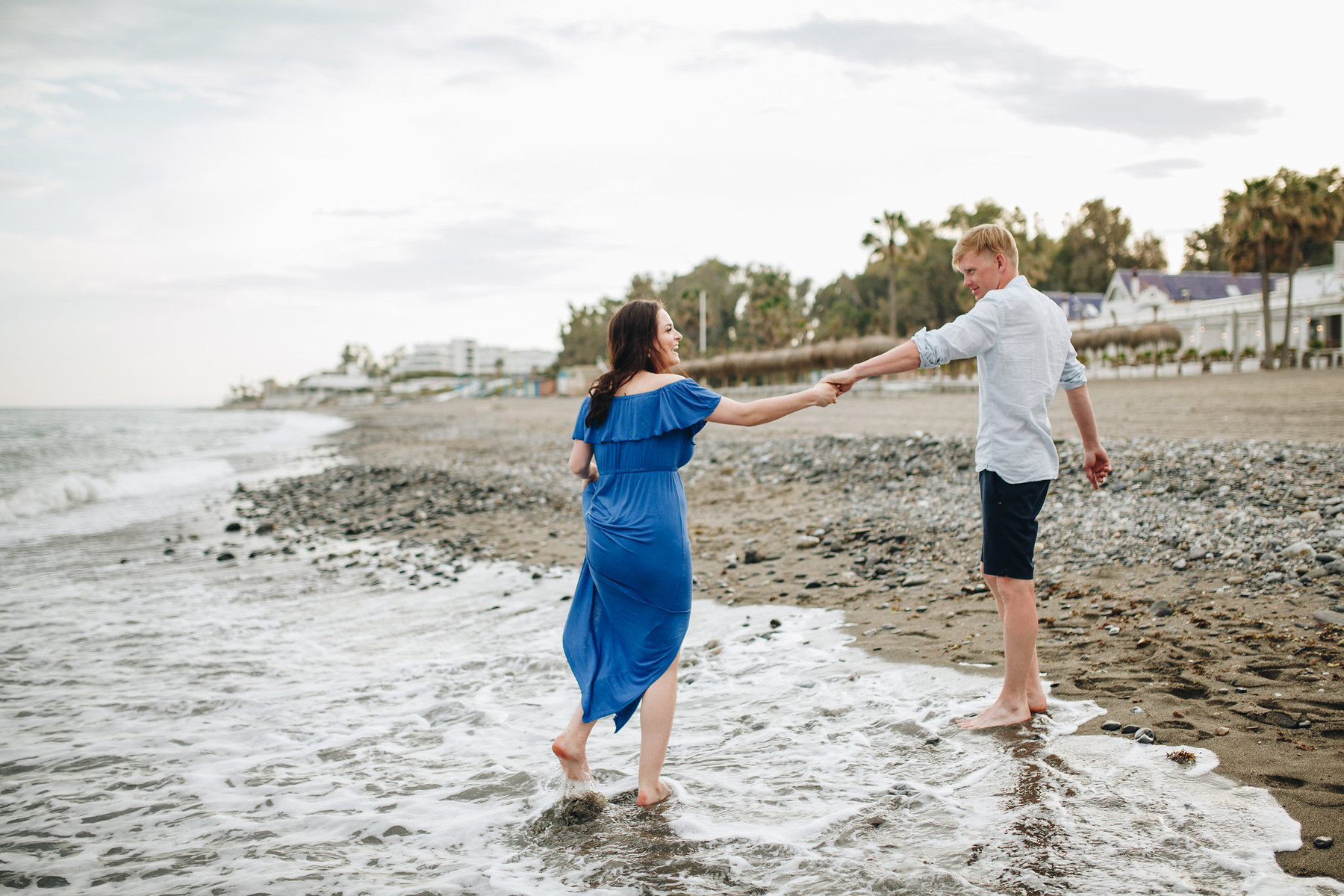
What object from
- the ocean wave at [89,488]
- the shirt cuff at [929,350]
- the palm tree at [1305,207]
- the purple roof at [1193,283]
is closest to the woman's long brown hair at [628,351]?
the shirt cuff at [929,350]

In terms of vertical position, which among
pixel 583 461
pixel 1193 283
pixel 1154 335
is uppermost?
pixel 1193 283

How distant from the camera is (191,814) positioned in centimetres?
337

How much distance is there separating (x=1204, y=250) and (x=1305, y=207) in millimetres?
52594

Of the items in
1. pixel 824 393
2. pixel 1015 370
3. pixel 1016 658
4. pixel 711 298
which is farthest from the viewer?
pixel 711 298

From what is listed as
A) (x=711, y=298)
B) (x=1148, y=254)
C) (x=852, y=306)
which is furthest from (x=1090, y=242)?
(x=711, y=298)

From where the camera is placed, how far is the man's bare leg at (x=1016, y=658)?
11.5 ft

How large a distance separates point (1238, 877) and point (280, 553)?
980 centimetres

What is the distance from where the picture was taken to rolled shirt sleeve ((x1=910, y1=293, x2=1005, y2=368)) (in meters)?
3.25

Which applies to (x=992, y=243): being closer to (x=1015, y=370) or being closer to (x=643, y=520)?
(x=1015, y=370)

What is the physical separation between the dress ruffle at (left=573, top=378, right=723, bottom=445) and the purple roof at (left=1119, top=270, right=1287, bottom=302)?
2499 inches

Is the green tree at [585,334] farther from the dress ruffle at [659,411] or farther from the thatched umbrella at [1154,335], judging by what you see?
the dress ruffle at [659,411]

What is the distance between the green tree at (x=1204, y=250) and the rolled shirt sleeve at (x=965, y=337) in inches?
3533

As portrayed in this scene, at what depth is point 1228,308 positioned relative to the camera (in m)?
44.2

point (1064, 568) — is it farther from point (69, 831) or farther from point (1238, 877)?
point (69, 831)
